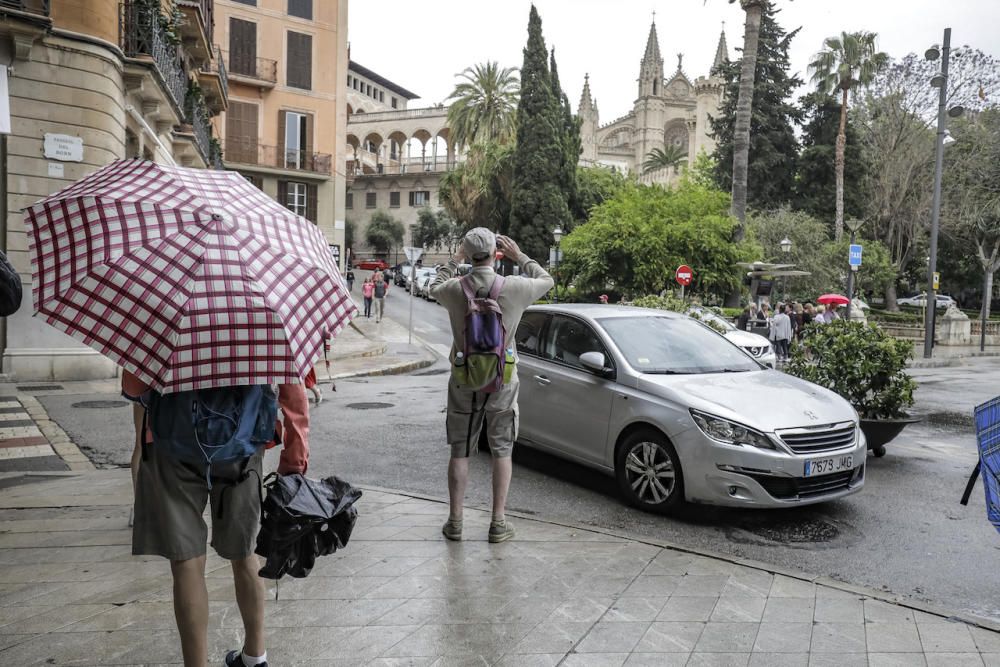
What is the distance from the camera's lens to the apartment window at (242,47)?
35.3 m

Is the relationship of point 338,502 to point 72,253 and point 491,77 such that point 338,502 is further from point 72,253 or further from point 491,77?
point 491,77

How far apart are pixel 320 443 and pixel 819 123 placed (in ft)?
151

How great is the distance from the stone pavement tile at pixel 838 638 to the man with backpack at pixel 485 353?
1.91 m

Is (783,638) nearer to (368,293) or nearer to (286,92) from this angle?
(368,293)

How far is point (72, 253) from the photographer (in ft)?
8.66

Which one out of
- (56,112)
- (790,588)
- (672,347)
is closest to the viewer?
(790,588)

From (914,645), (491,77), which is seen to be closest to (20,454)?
(914,645)

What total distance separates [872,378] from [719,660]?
19.3 feet

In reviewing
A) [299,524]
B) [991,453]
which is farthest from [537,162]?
[299,524]

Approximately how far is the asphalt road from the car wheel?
0.36 feet

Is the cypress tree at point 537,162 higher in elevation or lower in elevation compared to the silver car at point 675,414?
higher

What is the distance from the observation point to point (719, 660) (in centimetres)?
340

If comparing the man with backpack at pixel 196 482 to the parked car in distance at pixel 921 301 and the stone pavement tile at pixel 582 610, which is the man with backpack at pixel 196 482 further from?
the parked car in distance at pixel 921 301

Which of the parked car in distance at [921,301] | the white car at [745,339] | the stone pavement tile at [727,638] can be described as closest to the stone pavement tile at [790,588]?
the stone pavement tile at [727,638]
